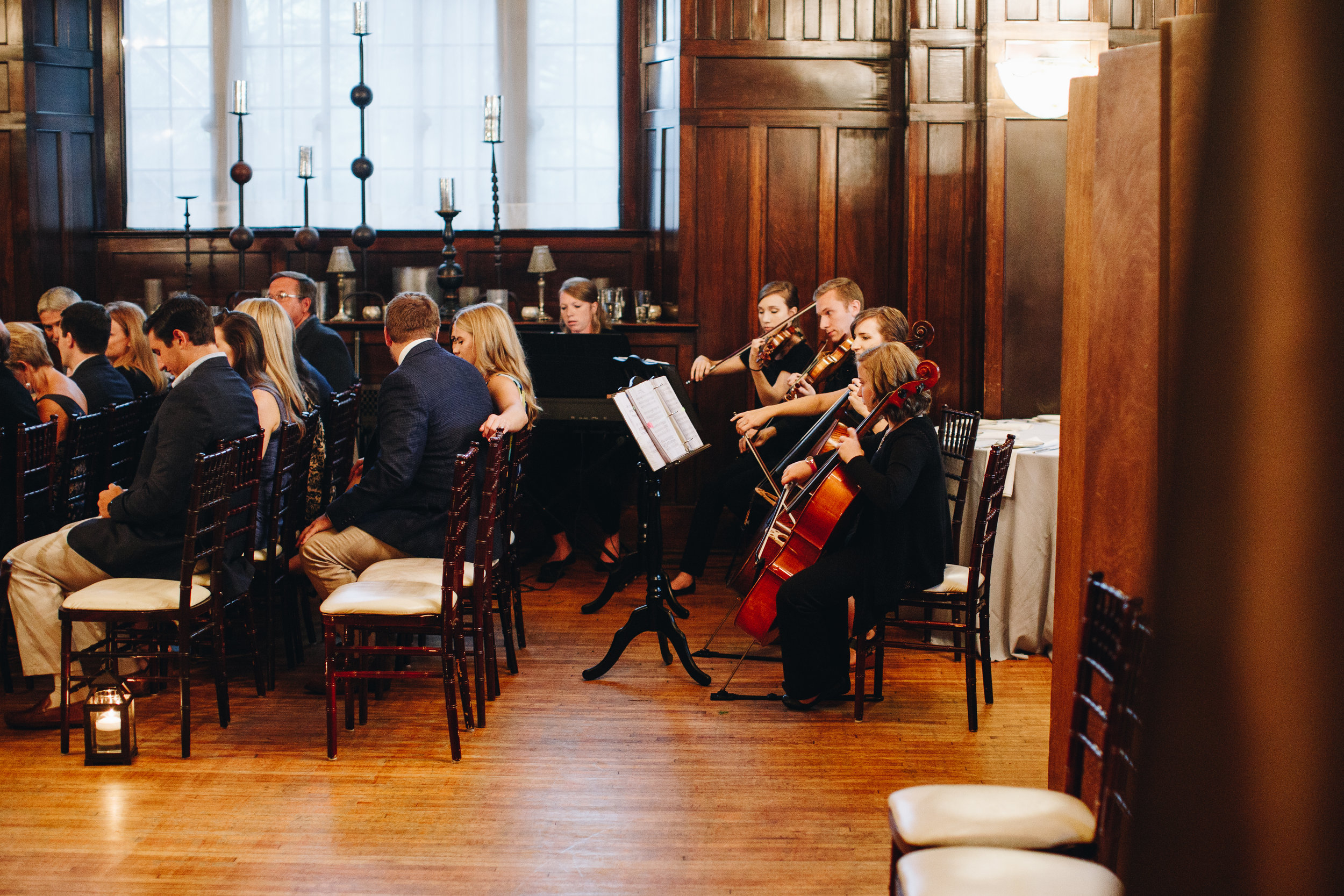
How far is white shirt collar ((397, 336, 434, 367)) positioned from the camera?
151 inches

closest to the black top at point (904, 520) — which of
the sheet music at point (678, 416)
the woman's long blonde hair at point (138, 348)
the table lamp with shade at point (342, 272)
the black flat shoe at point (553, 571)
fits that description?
the sheet music at point (678, 416)

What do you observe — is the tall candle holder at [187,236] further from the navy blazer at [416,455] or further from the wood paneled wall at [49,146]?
the navy blazer at [416,455]

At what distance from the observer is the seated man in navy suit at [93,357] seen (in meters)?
4.54

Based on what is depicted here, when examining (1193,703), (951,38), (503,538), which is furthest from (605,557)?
(1193,703)

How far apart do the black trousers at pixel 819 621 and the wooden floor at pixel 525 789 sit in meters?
0.12

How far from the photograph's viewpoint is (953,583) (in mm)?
3666

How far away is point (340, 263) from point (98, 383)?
2.44 metres

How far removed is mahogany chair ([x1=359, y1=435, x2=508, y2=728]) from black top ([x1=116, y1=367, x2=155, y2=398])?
6.62 ft

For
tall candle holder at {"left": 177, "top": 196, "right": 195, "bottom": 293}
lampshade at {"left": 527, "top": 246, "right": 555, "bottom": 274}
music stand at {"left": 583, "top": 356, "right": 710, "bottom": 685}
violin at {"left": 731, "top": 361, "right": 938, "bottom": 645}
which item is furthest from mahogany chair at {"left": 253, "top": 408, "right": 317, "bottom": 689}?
tall candle holder at {"left": 177, "top": 196, "right": 195, "bottom": 293}

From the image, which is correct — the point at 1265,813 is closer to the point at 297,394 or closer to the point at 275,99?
the point at 297,394

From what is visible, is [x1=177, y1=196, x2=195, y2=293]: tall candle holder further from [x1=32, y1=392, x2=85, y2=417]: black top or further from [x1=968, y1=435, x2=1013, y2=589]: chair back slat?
[x1=968, y1=435, x2=1013, y2=589]: chair back slat

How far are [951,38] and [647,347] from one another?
86.3 inches

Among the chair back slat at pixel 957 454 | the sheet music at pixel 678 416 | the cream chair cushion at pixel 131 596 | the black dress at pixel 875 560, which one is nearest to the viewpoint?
the cream chair cushion at pixel 131 596

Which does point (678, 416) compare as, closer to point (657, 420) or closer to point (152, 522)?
point (657, 420)
